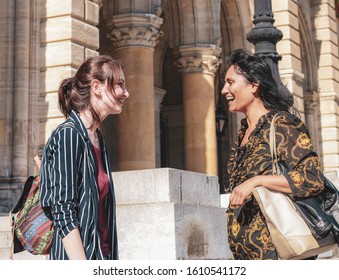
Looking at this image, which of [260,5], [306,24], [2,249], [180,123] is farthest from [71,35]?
[180,123]

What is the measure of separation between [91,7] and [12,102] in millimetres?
2191

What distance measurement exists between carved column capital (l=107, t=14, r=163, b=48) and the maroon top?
11.8 m

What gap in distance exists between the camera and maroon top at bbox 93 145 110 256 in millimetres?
2764

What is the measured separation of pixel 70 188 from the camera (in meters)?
2.60

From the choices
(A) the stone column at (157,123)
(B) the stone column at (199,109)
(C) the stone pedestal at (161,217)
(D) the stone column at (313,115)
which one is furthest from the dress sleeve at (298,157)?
(D) the stone column at (313,115)

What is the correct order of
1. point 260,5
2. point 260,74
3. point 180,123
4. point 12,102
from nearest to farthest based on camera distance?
point 260,74
point 260,5
point 12,102
point 180,123

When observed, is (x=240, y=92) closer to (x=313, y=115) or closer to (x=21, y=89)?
(x=21, y=89)

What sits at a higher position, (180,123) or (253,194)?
(180,123)

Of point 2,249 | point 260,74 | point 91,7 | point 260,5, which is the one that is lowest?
point 2,249

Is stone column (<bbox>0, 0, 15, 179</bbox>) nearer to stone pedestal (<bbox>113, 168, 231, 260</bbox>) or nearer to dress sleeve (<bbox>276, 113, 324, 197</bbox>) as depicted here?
stone pedestal (<bbox>113, 168, 231, 260</bbox>)

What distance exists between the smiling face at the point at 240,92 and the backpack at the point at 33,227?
1003 millimetres
